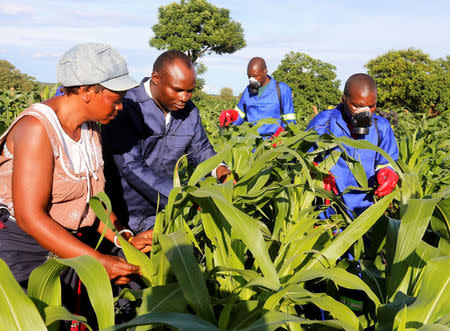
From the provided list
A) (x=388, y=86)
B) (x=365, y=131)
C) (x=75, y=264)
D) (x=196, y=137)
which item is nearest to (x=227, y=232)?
(x=75, y=264)

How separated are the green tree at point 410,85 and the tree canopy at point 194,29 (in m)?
19.8

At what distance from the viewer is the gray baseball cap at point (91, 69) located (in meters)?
1.56

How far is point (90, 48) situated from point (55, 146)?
39 centimetres

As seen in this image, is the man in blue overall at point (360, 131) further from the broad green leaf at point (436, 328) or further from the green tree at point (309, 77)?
the green tree at point (309, 77)

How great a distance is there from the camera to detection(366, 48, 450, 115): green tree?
113 feet

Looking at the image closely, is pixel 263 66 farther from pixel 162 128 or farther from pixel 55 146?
pixel 55 146

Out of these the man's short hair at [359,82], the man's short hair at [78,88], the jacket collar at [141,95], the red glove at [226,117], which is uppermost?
the man's short hair at [359,82]

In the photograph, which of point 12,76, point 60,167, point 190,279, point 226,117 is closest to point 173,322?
point 190,279

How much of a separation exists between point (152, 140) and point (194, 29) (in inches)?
2073

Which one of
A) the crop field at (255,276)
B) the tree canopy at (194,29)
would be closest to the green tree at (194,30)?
the tree canopy at (194,29)

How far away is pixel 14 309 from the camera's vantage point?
1013 mm

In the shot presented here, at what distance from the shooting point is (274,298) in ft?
3.73

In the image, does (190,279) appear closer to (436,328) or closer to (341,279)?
(341,279)

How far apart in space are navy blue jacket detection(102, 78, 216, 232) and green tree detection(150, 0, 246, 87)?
48.1 metres
